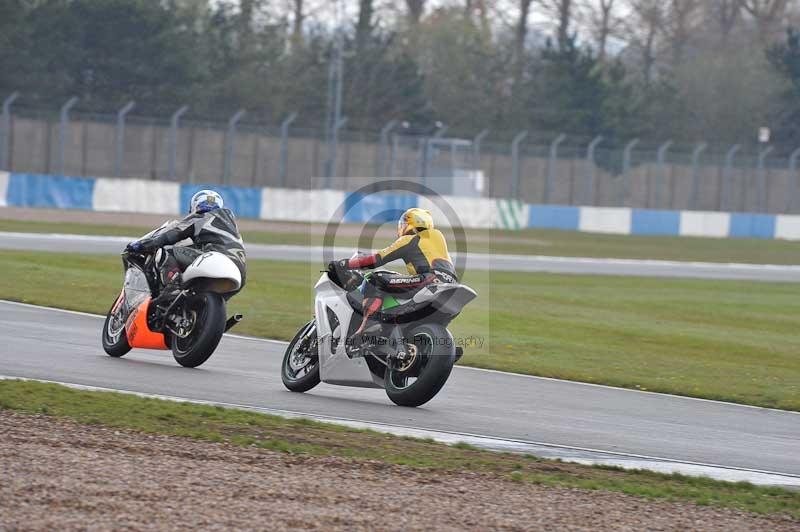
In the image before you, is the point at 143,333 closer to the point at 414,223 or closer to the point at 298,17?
the point at 414,223

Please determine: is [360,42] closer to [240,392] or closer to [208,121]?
[208,121]

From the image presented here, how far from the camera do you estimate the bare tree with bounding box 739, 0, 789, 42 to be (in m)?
75.6

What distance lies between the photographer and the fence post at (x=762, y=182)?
5128 cm

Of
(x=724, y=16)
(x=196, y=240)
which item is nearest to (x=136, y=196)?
(x=196, y=240)

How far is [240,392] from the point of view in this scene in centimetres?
1037

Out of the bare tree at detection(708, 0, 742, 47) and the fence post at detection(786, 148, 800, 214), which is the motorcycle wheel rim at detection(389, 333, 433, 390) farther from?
the bare tree at detection(708, 0, 742, 47)

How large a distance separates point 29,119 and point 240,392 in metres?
32.5

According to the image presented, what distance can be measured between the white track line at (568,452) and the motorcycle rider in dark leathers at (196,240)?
214 centimetres

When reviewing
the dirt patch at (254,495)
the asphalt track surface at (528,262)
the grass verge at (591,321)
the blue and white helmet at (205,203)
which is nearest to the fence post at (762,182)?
the asphalt track surface at (528,262)

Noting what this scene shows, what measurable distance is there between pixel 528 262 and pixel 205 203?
20.1 meters

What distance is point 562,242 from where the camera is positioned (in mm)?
41906

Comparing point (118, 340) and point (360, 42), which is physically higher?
point (360, 42)

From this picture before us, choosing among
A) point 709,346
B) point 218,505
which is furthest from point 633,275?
point 218,505

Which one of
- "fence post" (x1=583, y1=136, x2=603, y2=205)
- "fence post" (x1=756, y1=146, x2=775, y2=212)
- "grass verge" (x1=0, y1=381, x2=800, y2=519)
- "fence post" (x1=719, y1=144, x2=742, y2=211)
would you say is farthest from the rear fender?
"fence post" (x1=756, y1=146, x2=775, y2=212)
